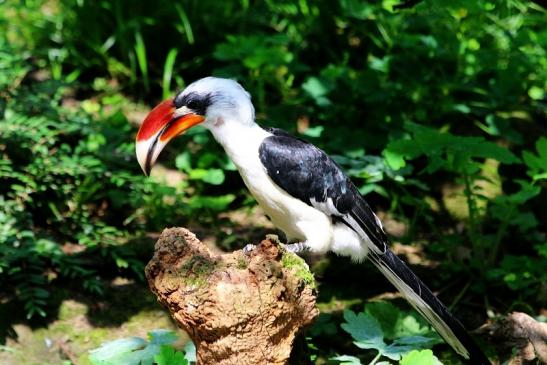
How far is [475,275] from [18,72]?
119 inches

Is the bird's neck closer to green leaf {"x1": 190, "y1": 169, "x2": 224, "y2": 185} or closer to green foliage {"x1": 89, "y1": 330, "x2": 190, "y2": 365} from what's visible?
green foliage {"x1": 89, "y1": 330, "x2": 190, "y2": 365}

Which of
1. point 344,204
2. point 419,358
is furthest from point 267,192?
point 419,358

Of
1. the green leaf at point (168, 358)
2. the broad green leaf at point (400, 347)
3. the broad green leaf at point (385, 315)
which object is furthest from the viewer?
the broad green leaf at point (385, 315)

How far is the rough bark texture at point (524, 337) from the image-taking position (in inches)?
121

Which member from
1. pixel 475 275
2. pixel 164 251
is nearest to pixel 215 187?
pixel 475 275

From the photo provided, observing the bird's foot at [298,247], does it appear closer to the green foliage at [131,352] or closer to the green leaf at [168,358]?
the green foliage at [131,352]

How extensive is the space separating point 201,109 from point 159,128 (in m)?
0.20

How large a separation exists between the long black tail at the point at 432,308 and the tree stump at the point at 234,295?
791 millimetres

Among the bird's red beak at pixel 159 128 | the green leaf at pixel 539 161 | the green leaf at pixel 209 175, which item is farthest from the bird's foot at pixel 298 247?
the green leaf at pixel 209 175

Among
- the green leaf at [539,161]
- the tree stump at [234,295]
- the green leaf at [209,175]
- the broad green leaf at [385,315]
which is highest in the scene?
the tree stump at [234,295]

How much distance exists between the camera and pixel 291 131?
4879mm

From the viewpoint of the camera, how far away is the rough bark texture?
3.08 m

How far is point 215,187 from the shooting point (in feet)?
16.3

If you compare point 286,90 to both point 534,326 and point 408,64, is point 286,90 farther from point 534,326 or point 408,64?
point 534,326
